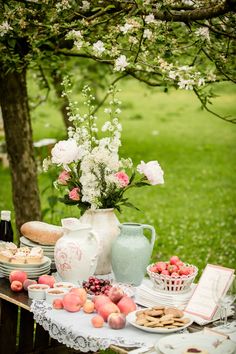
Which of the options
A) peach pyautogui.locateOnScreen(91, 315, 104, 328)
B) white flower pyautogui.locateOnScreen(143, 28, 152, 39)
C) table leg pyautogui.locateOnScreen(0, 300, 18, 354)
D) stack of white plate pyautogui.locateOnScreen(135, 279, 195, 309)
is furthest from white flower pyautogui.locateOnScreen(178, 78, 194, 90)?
→ table leg pyautogui.locateOnScreen(0, 300, 18, 354)

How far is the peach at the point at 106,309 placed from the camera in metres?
3.45

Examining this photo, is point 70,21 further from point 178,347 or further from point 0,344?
point 178,347

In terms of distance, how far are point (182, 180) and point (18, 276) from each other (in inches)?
407

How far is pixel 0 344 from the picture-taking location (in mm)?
4426

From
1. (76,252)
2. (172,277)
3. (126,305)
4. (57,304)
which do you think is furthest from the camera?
(76,252)

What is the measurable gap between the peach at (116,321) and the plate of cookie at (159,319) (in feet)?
0.11

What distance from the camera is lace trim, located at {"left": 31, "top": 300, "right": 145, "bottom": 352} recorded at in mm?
3246

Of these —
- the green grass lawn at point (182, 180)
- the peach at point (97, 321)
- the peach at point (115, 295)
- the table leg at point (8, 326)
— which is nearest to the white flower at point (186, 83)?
the peach at point (115, 295)

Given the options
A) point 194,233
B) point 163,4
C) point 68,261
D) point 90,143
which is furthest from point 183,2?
point 194,233

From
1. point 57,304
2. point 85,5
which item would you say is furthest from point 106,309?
point 85,5

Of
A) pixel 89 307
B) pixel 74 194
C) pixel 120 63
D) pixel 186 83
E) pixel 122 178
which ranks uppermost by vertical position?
pixel 120 63

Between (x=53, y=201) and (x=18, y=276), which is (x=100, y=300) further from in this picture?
(x=53, y=201)

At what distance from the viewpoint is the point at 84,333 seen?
334 centimetres

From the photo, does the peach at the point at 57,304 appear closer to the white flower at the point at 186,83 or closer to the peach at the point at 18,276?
the peach at the point at 18,276
